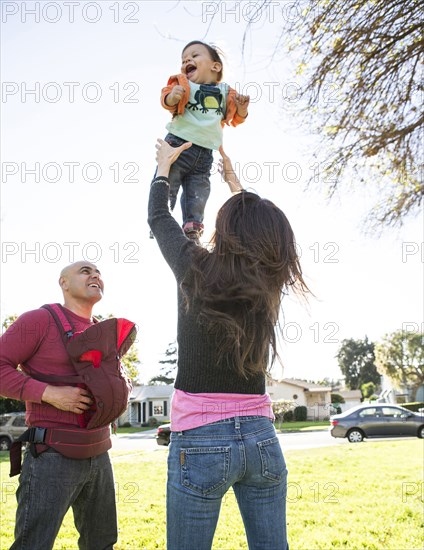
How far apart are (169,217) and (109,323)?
79 centimetres

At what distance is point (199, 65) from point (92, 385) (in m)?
1.76

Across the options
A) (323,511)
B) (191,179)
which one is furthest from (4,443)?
(191,179)

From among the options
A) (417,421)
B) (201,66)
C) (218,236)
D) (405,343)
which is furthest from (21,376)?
(405,343)

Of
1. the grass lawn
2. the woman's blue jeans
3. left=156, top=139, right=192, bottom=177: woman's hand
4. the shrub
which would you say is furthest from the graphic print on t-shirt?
the shrub

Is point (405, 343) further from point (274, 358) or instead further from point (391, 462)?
point (274, 358)

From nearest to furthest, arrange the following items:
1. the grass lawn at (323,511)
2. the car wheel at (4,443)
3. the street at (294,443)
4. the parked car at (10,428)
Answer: the grass lawn at (323,511) → the street at (294,443) → the parked car at (10,428) → the car wheel at (4,443)

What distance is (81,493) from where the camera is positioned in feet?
9.58

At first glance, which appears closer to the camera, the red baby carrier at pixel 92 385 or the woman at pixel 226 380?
the woman at pixel 226 380

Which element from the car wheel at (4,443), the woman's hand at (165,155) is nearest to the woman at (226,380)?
the woman's hand at (165,155)

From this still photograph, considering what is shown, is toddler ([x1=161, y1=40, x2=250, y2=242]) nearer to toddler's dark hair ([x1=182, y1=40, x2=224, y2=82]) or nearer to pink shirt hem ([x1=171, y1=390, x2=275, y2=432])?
toddler's dark hair ([x1=182, y1=40, x2=224, y2=82])

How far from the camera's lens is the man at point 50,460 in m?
2.66

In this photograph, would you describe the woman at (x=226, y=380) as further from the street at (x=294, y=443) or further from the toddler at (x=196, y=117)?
the street at (x=294, y=443)

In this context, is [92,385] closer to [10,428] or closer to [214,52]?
[214,52]

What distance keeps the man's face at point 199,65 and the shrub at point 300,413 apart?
47.4 meters
